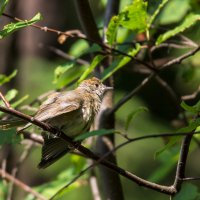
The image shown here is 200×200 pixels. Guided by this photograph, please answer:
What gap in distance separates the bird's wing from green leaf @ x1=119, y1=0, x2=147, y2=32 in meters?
0.70

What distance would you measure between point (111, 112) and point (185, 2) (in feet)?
3.44

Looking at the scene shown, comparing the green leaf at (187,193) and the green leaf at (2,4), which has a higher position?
the green leaf at (2,4)

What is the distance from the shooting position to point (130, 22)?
282 centimetres

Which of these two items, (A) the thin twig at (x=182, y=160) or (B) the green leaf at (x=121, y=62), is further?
(B) the green leaf at (x=121, y=62)

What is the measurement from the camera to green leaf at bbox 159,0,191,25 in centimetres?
393

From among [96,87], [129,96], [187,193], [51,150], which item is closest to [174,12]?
[96,87]

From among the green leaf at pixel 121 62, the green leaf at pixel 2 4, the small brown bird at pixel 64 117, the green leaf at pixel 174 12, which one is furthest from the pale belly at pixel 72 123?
the green leaf at pixel 2 4

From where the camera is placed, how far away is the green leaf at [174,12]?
3.93m

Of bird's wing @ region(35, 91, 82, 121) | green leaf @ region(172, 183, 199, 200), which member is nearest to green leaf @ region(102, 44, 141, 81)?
bird's wing @ region(35, 91, 82, 121)

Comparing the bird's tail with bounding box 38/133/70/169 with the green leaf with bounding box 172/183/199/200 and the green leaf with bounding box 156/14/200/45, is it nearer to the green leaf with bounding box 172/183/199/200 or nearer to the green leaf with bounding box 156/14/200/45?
the green leaf with bounding box 156/14/200/45

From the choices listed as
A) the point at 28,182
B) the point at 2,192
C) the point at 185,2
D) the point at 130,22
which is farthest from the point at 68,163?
the point at 130,22

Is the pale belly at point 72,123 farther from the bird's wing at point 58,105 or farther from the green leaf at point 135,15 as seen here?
the green leaf at point 135,15

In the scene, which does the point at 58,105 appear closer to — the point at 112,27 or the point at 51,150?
the point at 51,150

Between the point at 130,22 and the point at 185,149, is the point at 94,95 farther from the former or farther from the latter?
the point at 185,149
